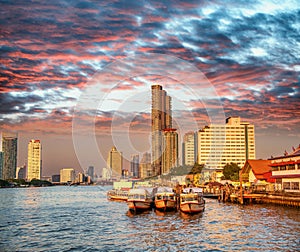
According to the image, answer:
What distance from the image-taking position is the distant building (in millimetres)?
83650

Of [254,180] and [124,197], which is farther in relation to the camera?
[124,197]

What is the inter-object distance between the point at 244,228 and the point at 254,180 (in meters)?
61.9

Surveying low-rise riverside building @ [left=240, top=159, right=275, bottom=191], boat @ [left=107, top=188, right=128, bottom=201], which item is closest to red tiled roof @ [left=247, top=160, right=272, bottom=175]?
low-rise riverside building @ [left=240, top=159, right=275, bottom=191]

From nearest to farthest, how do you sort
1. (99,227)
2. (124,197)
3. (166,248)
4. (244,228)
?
(166,248) < (244,228) < (99,227) < (124,197)

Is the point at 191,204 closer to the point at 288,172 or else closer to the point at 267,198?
the point at 267,198

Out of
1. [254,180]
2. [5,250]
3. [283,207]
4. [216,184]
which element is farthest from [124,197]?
[5,250]

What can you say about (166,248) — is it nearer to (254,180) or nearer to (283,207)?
(283,207)

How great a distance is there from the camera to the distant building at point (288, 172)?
8365 centimetres

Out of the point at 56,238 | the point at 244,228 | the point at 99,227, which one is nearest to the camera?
the point at 56,238

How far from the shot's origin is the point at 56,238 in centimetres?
5188

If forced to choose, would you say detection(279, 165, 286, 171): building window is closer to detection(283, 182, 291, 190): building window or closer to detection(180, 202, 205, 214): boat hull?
detection(283, 182, 291, 190): building window

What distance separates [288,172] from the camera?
289 feet

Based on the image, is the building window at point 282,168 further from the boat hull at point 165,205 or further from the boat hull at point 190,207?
the boat hull at point 165,205

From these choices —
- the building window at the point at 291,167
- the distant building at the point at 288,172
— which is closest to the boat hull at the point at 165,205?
the distant building at the point at 288,172
